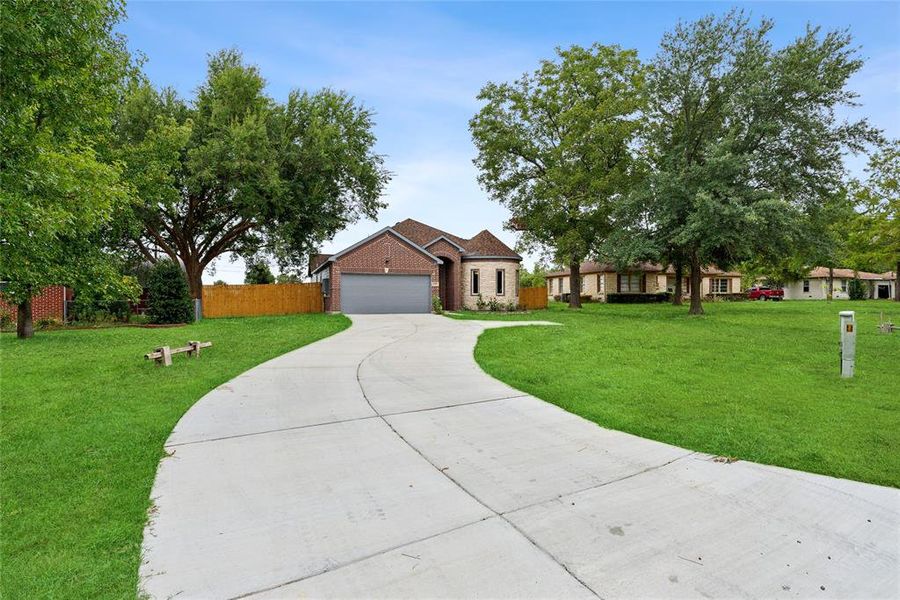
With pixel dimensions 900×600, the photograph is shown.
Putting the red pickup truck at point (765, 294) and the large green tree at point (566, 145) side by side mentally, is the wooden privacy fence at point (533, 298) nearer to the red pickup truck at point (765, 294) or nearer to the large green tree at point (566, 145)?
the large green tree at point (566, 145)

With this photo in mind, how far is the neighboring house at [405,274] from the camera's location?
22906mm

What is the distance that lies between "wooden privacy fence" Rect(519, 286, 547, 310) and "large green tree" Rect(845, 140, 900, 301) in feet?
72.7

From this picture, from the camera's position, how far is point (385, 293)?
23562mm

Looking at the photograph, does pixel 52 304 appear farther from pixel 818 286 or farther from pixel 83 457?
pixel 818 286

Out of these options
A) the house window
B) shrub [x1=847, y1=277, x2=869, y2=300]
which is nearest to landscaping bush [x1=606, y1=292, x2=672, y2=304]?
the house window

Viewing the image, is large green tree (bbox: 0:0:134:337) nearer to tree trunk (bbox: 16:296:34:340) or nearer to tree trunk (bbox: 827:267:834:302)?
tree trunk (bbox: 16:296:34:340)

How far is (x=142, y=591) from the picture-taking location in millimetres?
2291

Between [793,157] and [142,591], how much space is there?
1025 inches

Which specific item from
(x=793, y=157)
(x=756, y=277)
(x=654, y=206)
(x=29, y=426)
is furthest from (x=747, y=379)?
(x=756, y=277)

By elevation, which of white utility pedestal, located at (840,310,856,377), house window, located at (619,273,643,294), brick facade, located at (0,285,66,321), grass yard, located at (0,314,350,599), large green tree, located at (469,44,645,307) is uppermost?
large green tree, located at (469,44,645,307)

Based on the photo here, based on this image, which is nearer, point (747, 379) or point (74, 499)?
point (74, 499)

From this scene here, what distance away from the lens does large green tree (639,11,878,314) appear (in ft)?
61.5

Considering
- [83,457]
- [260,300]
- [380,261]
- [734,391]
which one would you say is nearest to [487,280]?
[380,261]

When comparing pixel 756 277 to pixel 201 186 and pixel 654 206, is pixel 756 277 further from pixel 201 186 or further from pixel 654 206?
pixel 201 186
